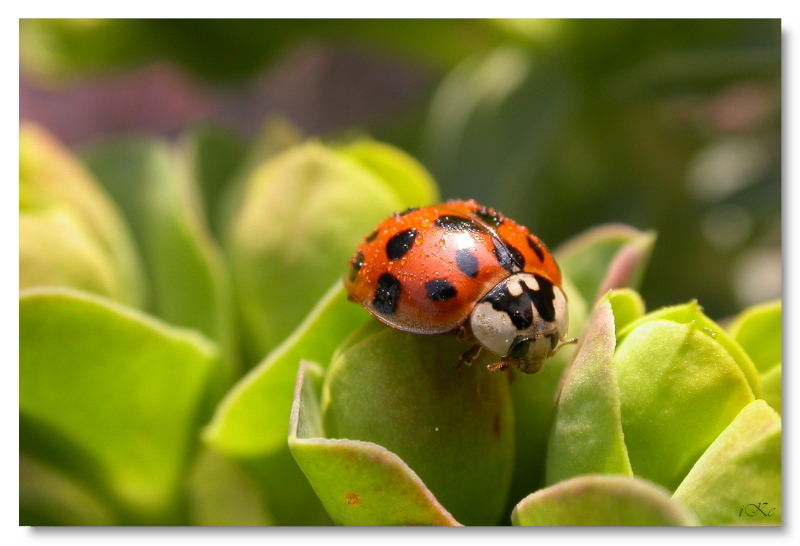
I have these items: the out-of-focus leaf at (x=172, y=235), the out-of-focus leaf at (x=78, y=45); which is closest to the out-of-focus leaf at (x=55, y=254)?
the out-of-focus leaf at (x=172, y=235)

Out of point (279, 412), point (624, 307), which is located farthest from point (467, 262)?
point (279, 412)

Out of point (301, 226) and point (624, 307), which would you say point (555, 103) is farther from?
point (624, 307)

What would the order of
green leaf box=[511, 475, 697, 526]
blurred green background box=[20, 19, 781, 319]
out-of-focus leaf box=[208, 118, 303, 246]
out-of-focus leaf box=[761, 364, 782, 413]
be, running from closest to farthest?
green leaf box=[511, 475, 697, 526], out-of-focus leaf box=[761, 364, 782, 413], out-of-focus leaf box=[208, 118, 303, 246], blurred green background box=[20, 19, 781, 319]

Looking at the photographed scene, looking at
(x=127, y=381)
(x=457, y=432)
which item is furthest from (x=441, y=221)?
(x=127, y=381)

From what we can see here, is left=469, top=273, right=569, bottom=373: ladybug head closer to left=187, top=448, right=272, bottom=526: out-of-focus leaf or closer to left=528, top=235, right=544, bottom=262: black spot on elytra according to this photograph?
left=528, top=235, right=544, bottom=262: black spot on elytra

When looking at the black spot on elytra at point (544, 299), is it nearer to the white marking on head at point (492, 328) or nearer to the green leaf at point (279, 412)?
the white marking on head at point (492, 328)
